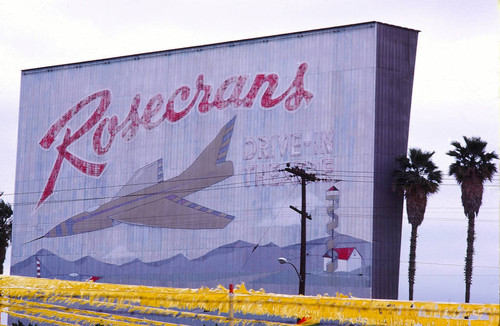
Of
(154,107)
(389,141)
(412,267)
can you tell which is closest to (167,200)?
(154,107)

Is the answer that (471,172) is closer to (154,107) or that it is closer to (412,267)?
(412,267)

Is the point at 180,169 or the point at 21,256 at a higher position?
the point at 180,169

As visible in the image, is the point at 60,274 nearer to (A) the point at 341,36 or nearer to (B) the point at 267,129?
(B) the point at 267,129

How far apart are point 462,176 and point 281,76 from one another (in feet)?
44.2

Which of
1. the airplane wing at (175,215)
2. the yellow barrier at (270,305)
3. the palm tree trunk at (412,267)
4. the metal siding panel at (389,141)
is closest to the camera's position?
the yellow barrier at (270,305)

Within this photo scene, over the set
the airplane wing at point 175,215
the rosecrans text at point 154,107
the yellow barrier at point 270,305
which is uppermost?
the rosecrans text at point 154,107

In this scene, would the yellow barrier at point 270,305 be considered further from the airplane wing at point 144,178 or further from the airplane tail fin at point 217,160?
the airplane wing at point 144,178

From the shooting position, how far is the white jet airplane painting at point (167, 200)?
197 ft

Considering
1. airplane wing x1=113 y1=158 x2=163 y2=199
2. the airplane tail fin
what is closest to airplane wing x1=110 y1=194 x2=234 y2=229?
airplane wing x1=113 y1=158 x2=163 y2=199

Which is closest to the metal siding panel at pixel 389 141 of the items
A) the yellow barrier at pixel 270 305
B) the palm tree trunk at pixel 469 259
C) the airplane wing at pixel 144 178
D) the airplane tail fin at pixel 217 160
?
the palm tree trunk at pixel 469 259

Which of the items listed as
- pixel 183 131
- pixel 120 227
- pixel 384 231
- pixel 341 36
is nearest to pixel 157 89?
pixel 183 131

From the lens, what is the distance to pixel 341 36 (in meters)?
56.4

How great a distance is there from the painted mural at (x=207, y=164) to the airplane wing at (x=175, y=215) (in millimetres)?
98

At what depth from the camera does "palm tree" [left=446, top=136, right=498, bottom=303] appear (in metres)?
56.6
